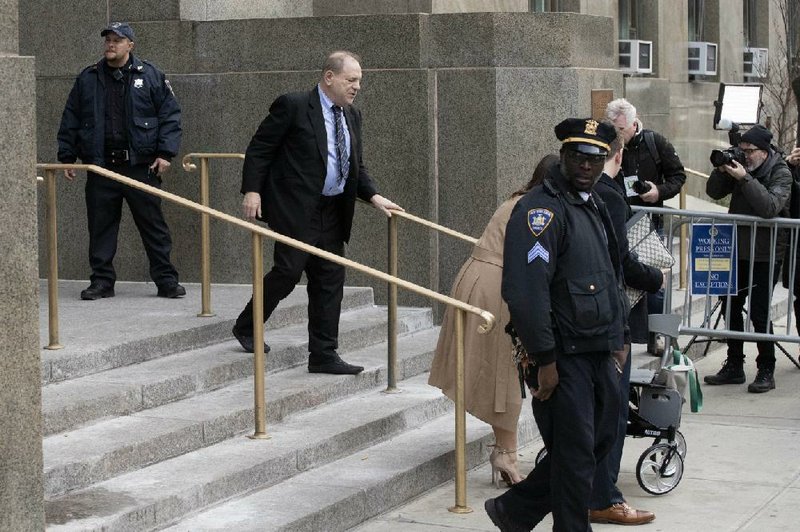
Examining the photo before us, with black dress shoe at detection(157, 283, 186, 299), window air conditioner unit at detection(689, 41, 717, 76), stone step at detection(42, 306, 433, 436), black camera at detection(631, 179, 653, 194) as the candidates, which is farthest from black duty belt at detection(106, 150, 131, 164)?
window air conditioner unit at detection(689, 41, 717, 76)

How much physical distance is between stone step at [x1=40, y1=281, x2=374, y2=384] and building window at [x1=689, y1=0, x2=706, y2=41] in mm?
13626

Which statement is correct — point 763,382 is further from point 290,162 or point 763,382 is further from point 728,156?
point 290,162

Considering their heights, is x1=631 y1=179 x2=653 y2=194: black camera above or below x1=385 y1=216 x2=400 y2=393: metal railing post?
above

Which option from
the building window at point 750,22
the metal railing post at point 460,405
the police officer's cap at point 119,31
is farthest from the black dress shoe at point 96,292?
the building window at point 750,22

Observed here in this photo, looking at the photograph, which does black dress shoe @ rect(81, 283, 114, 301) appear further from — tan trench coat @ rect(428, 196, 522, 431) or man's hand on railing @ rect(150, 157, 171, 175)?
tan trench coat @ rect(428, 196, 522, 431)

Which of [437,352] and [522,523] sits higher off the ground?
[437,352]

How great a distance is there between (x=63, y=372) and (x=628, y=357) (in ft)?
9.20

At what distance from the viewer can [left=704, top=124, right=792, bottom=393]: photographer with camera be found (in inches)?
384

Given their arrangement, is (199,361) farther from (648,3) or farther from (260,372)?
(648,3)

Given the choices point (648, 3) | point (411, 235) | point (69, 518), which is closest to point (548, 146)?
point (411, 235)

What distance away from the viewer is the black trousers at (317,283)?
27.9 feet

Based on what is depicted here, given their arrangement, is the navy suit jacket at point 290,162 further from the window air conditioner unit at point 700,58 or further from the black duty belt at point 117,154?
the window air conditioner unit at point 700,58

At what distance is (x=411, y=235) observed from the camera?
10.7 meters

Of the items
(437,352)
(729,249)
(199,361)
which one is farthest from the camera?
(729,249)
